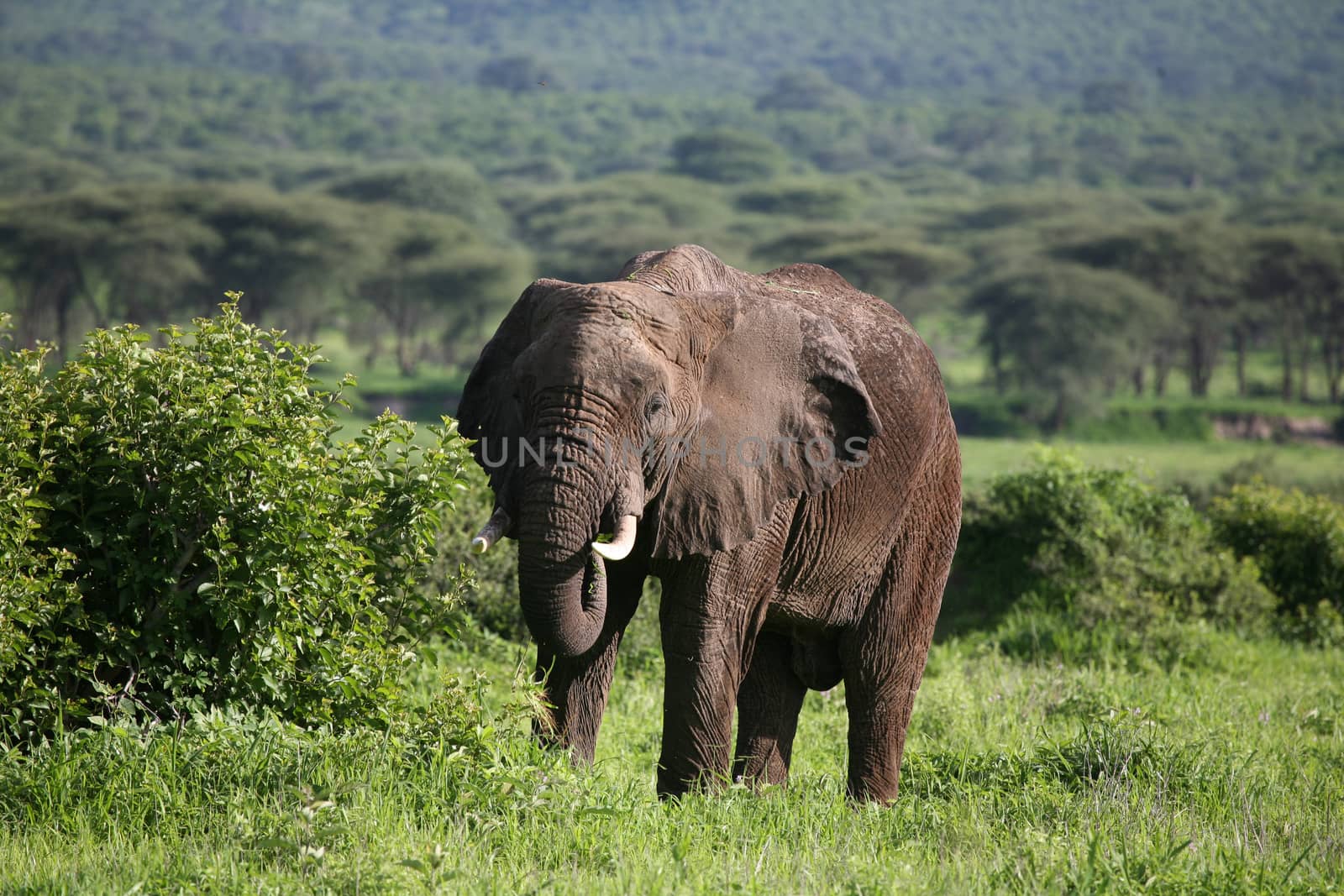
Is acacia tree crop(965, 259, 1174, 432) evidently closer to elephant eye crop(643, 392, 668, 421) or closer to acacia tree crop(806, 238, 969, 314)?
acacia tree crop(806, 238, 969, 314)

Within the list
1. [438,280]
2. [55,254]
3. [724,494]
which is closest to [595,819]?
[724,494]

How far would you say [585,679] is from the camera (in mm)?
5359

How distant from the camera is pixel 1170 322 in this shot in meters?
46.9

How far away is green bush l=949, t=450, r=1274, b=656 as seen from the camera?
443 inches

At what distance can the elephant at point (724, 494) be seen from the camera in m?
4.46

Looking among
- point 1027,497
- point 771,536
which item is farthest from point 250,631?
point 1027,497

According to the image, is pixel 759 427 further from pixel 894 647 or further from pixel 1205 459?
pixel 1205 459

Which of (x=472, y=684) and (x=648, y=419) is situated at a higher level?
(x=648, y=419)

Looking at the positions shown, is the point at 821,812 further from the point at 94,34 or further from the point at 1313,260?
the point at 94,34

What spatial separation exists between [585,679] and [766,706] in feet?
3.33

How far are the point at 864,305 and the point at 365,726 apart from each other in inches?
99.8

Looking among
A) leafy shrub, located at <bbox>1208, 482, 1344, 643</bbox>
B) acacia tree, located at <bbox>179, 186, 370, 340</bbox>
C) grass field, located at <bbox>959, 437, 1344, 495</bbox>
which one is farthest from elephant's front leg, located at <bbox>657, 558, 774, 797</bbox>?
acacia tree, located at <bbox>179, 186, 370, 340</bbox>

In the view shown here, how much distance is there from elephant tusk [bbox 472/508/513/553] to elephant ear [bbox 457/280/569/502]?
7 cm

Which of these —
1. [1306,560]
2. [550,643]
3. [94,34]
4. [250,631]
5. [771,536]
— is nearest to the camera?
[550,643]
